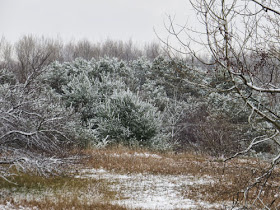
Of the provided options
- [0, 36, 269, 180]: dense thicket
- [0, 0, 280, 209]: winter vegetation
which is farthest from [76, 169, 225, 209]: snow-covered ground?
[0, 36, 269, 180]: dense thicket

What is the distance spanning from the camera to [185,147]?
20.4 metres

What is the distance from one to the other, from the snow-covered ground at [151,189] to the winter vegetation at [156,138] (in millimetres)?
32

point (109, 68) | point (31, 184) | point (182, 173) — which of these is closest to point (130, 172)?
point (182, 173)

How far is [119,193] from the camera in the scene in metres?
8.84

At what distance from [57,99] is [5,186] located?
10498 millimetres

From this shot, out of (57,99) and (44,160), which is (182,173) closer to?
(44,160)

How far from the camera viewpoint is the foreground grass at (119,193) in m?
6.55

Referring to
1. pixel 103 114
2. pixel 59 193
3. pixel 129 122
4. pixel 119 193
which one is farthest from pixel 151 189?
pixel 103 114

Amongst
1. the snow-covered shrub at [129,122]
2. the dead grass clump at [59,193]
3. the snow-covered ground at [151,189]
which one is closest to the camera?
the dead grass clump at [59,193]

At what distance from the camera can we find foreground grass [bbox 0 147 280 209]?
655 cm

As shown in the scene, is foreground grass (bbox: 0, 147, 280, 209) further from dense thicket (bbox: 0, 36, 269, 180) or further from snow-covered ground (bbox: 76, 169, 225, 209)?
dense thicket (bbox: 0, 36, 269, 180)

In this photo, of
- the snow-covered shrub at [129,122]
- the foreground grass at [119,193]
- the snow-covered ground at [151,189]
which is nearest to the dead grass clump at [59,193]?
the foreground grass at [119,193]

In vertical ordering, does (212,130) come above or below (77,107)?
below

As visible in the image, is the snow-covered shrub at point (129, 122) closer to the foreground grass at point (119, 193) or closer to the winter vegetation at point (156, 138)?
the winter vegetation at point (156, 138)
